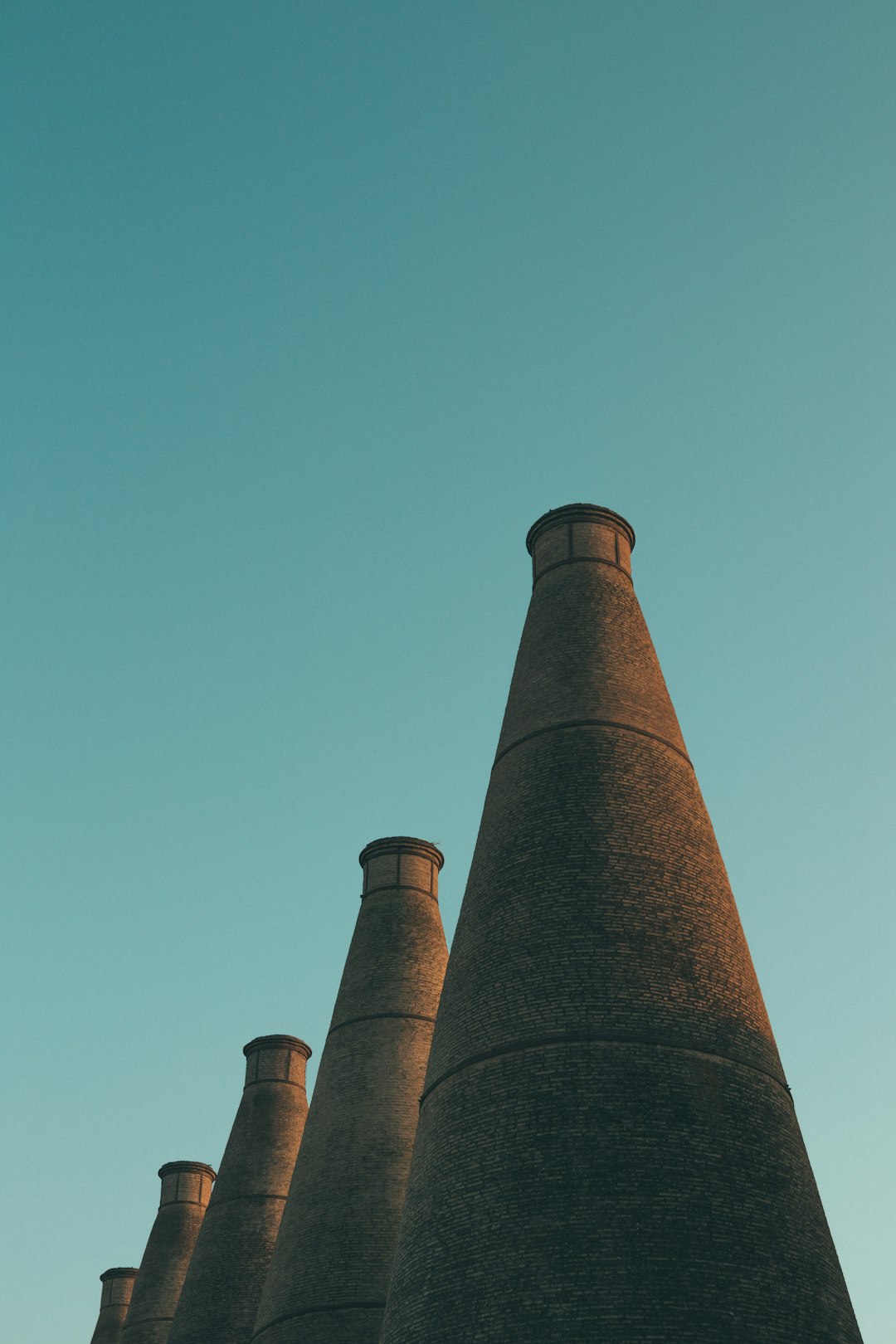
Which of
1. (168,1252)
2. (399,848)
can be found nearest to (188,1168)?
(168,1252)

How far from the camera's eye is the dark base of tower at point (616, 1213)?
994cm

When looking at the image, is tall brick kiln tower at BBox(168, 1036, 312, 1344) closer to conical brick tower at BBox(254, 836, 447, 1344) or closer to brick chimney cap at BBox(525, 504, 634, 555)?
conical brick tower at BBox(254, 836, 447, 1344)

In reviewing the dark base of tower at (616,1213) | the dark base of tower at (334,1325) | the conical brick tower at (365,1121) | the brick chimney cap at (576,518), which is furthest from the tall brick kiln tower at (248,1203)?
the brick chimney cap at (576,518)

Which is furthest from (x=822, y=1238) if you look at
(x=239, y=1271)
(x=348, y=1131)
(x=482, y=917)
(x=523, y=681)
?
(x=239, y=1271)

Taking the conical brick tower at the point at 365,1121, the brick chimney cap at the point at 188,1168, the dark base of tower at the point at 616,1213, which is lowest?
the dark base of tower at the point at 616,1213

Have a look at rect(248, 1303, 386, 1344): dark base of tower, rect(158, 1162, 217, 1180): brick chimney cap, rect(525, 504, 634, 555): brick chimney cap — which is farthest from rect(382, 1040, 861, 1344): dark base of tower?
rect(158, 1162, 217, 1180): brick chimney cap

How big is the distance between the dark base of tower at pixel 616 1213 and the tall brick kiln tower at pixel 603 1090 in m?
0.02

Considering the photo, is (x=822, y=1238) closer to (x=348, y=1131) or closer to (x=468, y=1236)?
(x=468, y=1236)

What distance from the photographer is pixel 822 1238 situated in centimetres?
1122

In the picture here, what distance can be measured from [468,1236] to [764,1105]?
298 cm

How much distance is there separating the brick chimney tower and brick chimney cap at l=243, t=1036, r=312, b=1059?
1320cm

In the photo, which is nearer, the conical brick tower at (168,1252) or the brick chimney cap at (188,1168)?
the conical brick tower at (168,1252)

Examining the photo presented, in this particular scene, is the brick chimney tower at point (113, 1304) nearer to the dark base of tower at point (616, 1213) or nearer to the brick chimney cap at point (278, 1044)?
the brick chimney cap at point (278, 1044)

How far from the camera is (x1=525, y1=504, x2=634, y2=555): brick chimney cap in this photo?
55.7 ft
